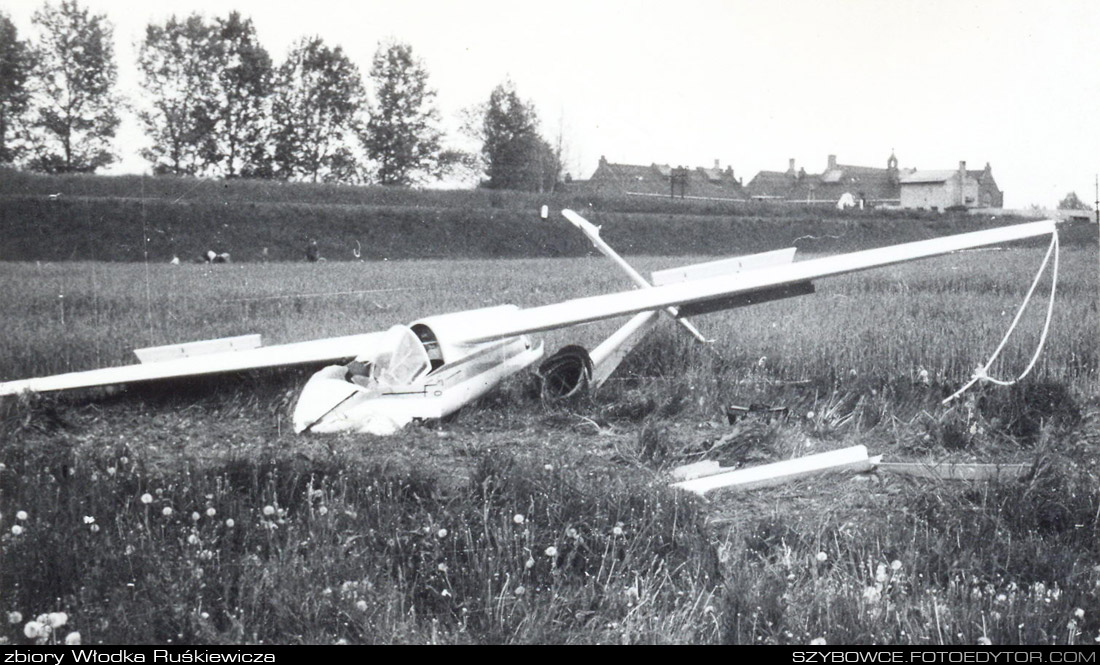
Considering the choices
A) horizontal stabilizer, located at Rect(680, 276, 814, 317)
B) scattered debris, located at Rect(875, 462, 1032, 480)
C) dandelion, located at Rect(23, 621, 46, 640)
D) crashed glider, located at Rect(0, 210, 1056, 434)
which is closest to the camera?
dandelion, located at Rect(23, 621, 46, 640)

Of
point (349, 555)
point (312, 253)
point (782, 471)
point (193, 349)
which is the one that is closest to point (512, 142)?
point (193, 349)

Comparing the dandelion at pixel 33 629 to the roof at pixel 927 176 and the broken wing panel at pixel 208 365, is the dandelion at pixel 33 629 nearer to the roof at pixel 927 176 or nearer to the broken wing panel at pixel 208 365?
the broken wing panel at pixel 208 365

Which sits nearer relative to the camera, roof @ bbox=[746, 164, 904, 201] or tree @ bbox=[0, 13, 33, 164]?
tree @ bbox=[0, 13, 33, 164]

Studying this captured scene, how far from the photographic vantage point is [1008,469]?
5.24m

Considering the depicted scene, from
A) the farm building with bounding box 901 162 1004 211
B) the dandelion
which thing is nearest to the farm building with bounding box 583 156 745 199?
the farm building with bounding box 901 162 1004 211

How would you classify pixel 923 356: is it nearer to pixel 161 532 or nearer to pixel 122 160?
pixel 161 532

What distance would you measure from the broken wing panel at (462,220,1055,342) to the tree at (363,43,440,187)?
8.57 metres

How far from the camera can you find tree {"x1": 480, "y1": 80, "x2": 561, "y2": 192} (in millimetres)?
16062

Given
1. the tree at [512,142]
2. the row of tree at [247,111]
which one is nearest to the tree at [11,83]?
the row of tree at [247,111]

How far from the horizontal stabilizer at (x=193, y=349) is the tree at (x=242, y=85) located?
6907 mm

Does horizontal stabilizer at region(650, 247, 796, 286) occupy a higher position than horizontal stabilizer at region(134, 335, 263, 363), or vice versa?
horizontal stabilizer at region(650, 247, 796, 286)

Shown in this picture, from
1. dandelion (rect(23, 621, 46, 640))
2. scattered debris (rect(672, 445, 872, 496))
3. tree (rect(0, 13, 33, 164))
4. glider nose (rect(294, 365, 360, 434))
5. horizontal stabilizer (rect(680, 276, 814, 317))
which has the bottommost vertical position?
scattered debris (rect(672, 445, 872, 496))

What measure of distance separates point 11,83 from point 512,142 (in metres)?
10.3

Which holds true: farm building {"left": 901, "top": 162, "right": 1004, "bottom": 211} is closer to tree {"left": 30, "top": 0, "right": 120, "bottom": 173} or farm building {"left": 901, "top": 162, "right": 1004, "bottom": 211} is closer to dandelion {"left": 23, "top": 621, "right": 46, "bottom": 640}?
tree {"left": 30, "top": 0, "right": 120, "bottom": 173}
